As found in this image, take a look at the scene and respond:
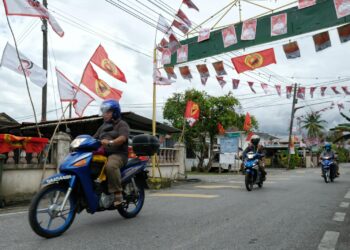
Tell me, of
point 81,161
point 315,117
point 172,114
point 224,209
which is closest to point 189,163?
point 172,114

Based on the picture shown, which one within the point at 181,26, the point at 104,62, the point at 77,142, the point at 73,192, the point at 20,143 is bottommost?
the point at 73,192

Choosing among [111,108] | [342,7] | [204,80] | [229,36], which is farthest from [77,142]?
[204,80]

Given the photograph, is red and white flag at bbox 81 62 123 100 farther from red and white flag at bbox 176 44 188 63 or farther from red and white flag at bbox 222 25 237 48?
red and white flag at bbox 222 25 237 48

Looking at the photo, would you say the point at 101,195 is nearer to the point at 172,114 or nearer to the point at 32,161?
the point at 32,161

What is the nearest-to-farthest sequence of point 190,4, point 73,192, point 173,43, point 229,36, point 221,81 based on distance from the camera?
point 73,192
point 229,36
point 190,4
point 173,43
point 221,81

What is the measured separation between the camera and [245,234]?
4.81m

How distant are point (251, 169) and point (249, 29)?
4033mm

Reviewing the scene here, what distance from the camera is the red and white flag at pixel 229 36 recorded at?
36.3 ft

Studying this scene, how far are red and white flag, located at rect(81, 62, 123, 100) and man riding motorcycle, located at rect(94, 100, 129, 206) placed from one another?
6051 mm

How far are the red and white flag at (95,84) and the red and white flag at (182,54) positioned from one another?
2.44 m

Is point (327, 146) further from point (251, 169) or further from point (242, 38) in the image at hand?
point (242, 38)

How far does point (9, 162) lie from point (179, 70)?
277 inches

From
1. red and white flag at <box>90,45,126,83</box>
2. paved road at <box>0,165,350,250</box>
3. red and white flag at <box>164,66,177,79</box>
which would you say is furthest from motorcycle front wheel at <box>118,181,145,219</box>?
red and white flag at <box>164,66,177,79</box>

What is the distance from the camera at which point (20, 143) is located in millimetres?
9078
